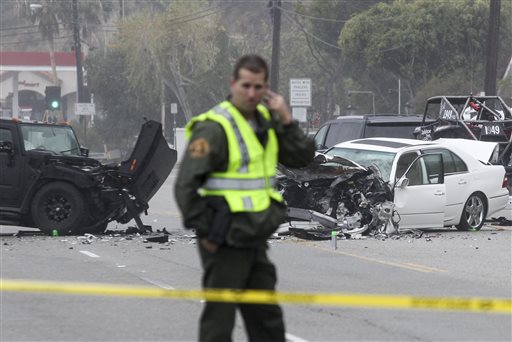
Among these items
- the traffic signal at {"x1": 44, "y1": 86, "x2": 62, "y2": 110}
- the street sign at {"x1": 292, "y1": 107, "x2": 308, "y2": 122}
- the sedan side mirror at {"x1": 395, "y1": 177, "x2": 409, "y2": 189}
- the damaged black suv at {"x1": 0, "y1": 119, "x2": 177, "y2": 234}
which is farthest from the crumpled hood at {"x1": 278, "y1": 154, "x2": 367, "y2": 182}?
the traffic signal at {"x1": 44, "y1": 86, "x2": 62, "y2": 110}

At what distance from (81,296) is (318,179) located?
23.7ft

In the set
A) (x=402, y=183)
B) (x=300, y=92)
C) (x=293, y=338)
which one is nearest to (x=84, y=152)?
(x=402, y=183)

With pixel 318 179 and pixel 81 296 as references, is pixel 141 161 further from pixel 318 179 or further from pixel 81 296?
pixel 81 296

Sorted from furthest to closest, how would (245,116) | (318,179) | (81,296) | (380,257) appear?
(318,179), (380,257), (81,296), (245,116)

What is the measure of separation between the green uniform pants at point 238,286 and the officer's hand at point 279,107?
2.34 feet

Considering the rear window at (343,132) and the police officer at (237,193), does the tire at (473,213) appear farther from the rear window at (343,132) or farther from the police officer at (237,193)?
the police officer at (237,193)

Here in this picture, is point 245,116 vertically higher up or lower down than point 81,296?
higher up

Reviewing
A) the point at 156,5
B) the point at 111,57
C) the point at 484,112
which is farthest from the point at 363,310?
the point at 156,5

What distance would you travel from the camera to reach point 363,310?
10.8 m

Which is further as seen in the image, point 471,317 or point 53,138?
point 53,138

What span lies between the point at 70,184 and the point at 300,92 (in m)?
26.2

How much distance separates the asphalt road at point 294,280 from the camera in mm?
9664

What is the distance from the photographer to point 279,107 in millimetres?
6504

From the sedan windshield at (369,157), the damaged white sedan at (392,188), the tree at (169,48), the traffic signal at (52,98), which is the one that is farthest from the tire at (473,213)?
the tree at (169,48)
